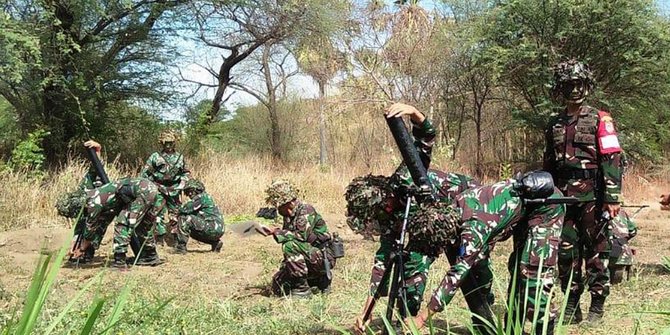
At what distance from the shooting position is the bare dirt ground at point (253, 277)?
535cm

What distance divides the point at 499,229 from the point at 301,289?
3.17 metres

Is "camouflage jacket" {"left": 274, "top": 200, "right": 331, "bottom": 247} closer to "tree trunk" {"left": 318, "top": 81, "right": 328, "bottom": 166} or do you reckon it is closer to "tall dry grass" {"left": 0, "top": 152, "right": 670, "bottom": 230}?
"tall dry grass" {"left": 0, "top": 152, "right": 670, "bottom": 230}

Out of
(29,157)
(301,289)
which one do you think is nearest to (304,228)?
(301,289)

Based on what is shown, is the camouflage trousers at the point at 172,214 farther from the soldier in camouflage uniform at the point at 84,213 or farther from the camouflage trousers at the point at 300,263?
the camouflage trousers at the point at 300,263

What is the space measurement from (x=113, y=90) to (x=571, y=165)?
12.2 meters

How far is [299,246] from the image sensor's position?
6.55 m

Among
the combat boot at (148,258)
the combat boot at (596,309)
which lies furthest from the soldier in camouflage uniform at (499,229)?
the combat boot at (148,258)

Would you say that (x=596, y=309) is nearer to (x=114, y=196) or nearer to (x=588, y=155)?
(x=588, y=155)

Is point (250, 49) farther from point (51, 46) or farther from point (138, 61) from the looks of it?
point (51, 46)

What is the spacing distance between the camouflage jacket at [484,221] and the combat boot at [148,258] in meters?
5.60

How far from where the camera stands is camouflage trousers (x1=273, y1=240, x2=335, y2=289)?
257 inches

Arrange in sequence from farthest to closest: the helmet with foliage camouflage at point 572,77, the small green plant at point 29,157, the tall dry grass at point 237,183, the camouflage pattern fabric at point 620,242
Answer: the small green plant at point 29,157
the tall dry grass at point 237,183
the camouflage pattern fabric at point 620,242
the helmet with foliage camouflage at point 572,77

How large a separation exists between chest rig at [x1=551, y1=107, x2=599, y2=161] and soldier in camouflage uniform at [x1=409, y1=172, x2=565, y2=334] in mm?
969

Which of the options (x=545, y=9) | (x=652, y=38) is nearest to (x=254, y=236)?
(x=545, y=9)
